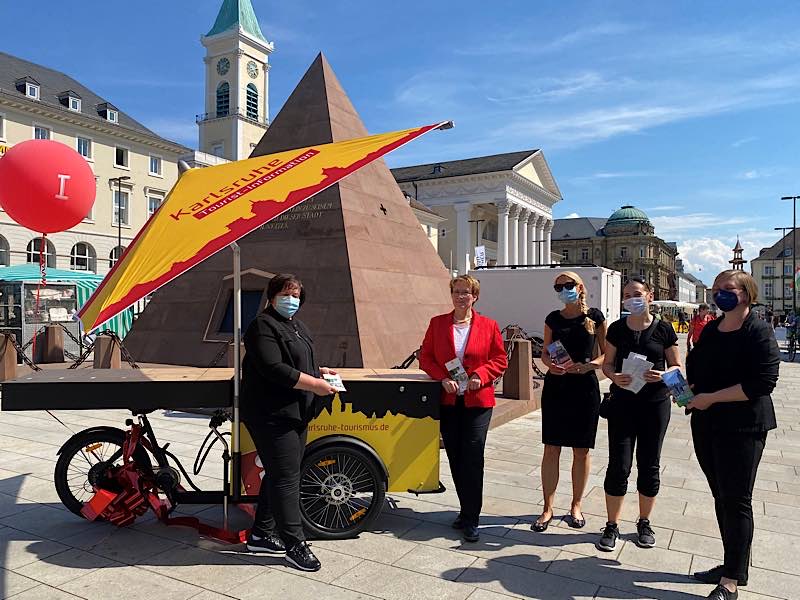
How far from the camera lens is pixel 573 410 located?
177 inches

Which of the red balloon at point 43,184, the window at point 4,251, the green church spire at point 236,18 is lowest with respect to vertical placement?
the red balloon at point 43,184

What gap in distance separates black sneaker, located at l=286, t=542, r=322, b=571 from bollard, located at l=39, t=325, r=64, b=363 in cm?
1376

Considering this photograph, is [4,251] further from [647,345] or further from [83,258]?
[647,345]

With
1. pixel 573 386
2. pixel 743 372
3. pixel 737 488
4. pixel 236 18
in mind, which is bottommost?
pixel 737 488

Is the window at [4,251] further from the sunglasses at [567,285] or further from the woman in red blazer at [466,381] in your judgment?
the sunglasses at [567,285]

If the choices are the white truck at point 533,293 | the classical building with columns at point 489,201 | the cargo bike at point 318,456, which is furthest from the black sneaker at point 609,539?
the classical building with columns at point 489,201

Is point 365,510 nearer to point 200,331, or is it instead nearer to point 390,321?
point 390,321

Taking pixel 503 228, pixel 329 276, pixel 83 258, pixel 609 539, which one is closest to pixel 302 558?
pixel 609 539

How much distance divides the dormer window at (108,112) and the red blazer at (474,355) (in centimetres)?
4888

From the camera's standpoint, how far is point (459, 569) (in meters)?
3.83

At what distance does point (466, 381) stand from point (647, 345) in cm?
131

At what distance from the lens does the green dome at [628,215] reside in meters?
104

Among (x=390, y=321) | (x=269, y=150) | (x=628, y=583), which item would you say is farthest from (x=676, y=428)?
(x=269, y=150)

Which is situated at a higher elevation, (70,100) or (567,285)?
(70,100)
